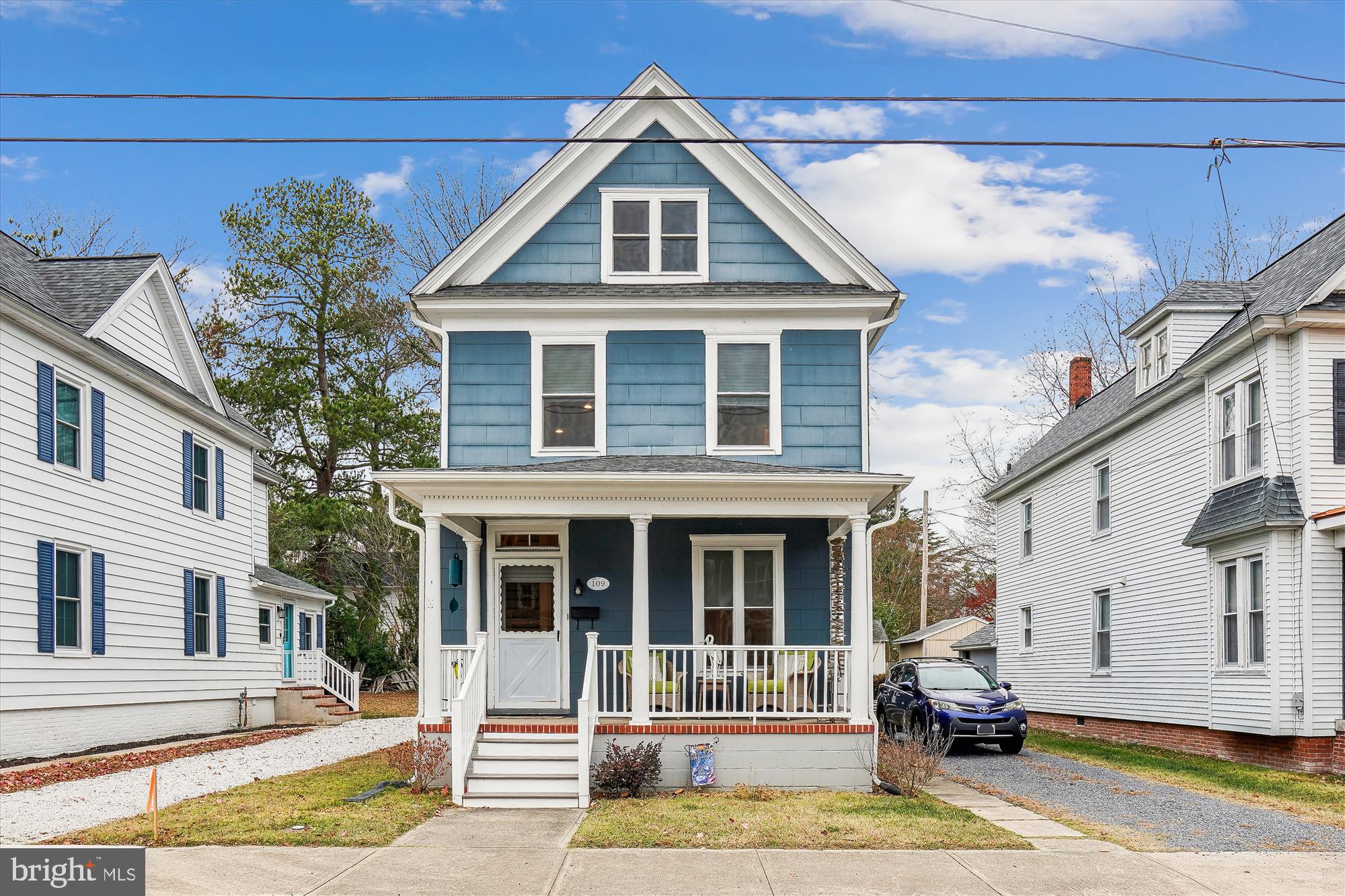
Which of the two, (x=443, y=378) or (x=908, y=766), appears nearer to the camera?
(x=908, y=766)

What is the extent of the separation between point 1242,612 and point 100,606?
16.8m

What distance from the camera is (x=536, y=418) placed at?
16.8 meters

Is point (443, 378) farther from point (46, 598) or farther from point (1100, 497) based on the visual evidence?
point (1100, 497)

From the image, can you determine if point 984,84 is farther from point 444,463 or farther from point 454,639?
point 454,639

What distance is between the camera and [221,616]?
24031 millimetres

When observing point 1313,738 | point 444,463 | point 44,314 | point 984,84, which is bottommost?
point 1313,738

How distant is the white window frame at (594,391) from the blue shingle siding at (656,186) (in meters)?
0.88

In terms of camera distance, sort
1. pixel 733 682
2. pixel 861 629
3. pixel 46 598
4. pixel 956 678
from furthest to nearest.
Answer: pixel 956 678 → pixel 46 598 → pixel 733 682 → pixel 861 629

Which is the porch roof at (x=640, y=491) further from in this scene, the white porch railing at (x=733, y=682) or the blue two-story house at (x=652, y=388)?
the white porch railing at (x=733, y=682)

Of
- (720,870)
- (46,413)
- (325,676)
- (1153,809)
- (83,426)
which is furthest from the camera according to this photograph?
(325,676)

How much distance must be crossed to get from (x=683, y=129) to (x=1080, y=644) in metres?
14.4

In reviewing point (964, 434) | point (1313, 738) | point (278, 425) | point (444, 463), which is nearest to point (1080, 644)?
point (1313, 738)

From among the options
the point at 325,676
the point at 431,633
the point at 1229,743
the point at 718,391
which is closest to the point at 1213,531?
the point at 1229,743

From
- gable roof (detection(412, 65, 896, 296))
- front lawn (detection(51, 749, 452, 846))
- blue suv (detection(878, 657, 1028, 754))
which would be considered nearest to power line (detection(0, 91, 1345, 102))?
gable roof (detection(412, 65, 896, 296))
